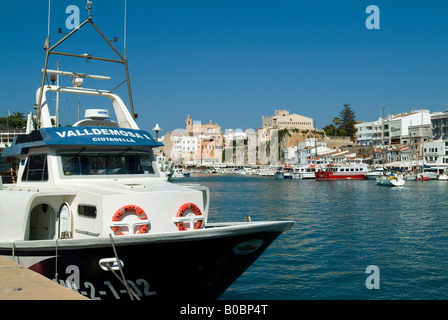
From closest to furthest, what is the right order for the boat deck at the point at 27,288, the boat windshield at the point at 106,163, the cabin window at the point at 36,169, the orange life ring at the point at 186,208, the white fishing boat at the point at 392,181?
the boat deck at the point at 27,288 < the orange life ring at the point at 186,208 < the boat windshield at the point at 106,163 < the cabin window at the point at 36,169 < the white fishing boat at the point at 392,181

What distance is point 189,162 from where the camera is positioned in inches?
7790

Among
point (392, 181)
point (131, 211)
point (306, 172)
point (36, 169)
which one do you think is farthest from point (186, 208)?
point (306, 172)

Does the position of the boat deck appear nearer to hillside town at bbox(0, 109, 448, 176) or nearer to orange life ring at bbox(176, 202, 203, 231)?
orange life ring at bbox(176, 202, 203, 231)

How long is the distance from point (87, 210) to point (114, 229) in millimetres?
916

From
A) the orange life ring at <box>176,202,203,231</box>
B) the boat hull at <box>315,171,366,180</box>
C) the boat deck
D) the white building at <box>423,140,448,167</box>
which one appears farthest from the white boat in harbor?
the boat deck

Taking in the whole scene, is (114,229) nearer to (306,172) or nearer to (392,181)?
(392,181)

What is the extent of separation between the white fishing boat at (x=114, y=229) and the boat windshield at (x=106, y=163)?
0.07ft

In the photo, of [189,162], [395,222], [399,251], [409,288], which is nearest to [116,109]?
[409,288]

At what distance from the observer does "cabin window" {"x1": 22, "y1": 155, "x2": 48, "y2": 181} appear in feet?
32.4

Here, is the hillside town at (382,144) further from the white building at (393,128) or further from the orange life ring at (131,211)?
the orange life ring at (131,211)

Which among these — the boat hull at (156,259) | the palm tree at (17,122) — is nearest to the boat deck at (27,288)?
the boat hull at (156,259)

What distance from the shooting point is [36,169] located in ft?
33.8

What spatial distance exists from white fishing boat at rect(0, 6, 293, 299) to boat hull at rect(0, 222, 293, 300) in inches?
0.7

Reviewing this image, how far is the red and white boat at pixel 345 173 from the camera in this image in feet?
299
